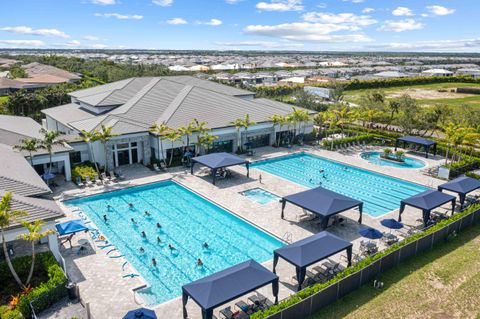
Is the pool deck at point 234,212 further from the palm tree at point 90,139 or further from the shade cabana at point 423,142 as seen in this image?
the palm tree at point 90,139

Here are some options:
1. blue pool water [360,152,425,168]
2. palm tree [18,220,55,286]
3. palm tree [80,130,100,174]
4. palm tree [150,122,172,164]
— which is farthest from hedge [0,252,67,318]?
blue pool water [360,152,425,168]

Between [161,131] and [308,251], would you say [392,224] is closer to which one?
[308,251]

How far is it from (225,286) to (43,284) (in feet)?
29.2

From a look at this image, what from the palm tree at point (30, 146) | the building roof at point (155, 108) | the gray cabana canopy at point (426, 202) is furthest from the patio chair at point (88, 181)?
the gray cabana canopy at point (426, 202)

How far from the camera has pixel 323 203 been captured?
85.6 feet

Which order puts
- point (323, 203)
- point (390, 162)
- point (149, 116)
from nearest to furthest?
point (323, 203)
point (149, 116)
point (390, 162)

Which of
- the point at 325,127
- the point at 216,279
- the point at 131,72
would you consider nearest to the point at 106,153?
the point at 216,279

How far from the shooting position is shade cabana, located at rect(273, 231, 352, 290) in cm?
1898

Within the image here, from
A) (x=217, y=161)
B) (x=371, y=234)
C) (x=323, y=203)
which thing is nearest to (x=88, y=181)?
(x=217, y=161)

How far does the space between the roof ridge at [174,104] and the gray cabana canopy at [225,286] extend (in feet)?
87.8

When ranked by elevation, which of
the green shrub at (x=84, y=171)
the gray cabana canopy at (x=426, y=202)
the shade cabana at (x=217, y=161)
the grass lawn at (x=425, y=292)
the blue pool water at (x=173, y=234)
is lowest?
the blue pool water at (x=173, y=234)

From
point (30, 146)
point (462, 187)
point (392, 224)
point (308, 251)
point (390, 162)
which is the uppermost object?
point (30, 146)

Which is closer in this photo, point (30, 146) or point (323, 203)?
point (323, 203)

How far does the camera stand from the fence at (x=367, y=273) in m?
16.6
